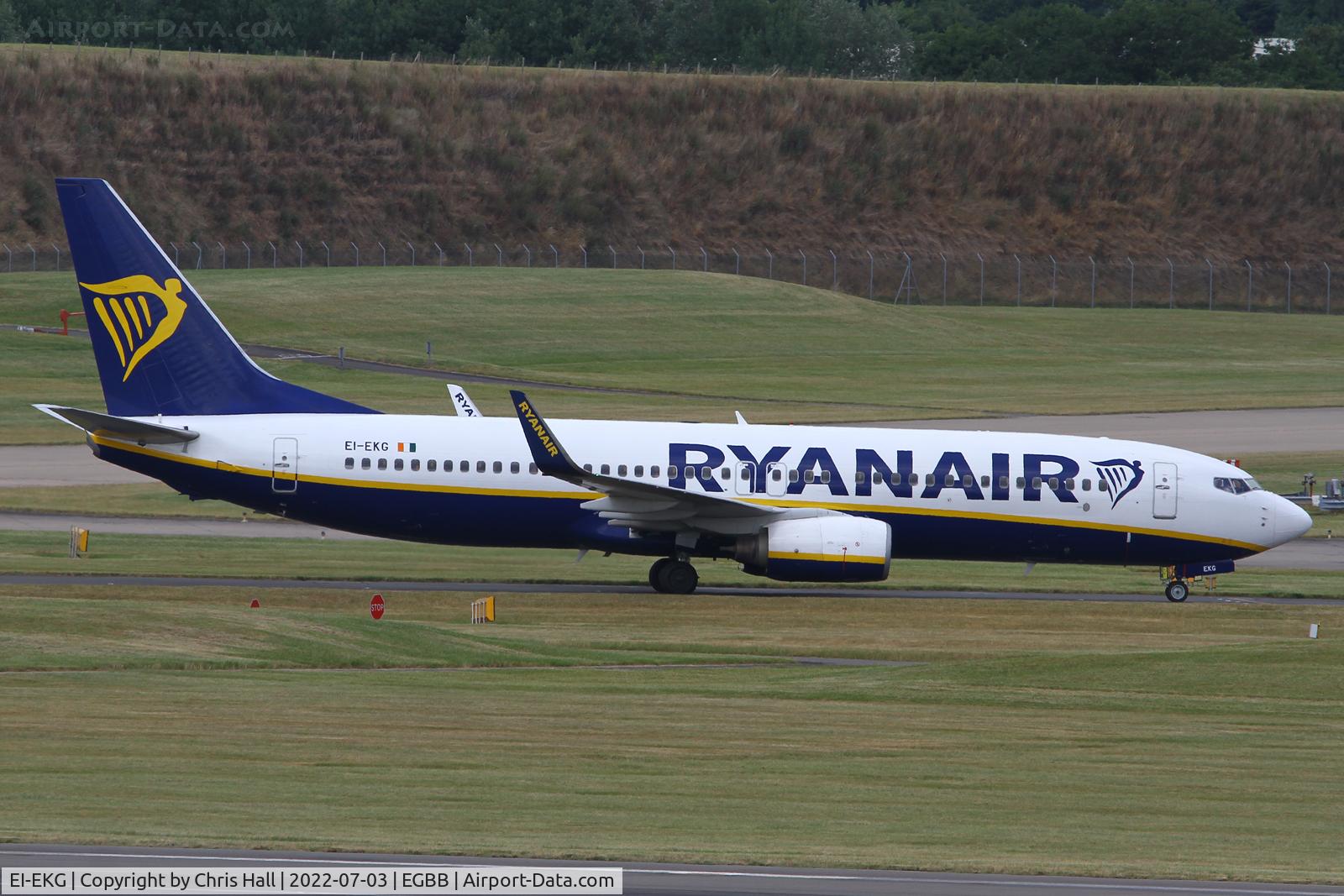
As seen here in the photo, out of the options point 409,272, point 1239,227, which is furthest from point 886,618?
point 1239,227

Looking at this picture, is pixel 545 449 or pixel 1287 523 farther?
pixel 1287 523

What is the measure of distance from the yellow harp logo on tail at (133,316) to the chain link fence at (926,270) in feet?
250

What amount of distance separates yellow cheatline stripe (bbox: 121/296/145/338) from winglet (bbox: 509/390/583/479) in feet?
25.3

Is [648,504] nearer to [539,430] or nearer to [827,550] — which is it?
[539,430]

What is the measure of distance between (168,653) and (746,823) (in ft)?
37.4

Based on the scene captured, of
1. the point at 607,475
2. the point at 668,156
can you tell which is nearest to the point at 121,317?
the point at 607,475

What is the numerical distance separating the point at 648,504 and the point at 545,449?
2484 mm

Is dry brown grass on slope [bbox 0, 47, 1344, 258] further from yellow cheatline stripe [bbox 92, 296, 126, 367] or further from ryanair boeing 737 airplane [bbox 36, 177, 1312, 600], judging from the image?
ryanair boeing 737 airplane [bbox 36, 177, 1312, 600]

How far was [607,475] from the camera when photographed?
34.6m

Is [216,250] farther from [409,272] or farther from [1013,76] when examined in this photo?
[1013,76]

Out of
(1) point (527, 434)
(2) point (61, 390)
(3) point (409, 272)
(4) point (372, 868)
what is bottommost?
(4) point (372, 868)

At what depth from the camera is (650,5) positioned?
15788 cm

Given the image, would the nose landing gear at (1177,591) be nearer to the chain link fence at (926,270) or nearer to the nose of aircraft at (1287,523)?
the nose of aircraft at (1287,523)

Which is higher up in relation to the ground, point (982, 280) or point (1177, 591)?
point (982, 280)
